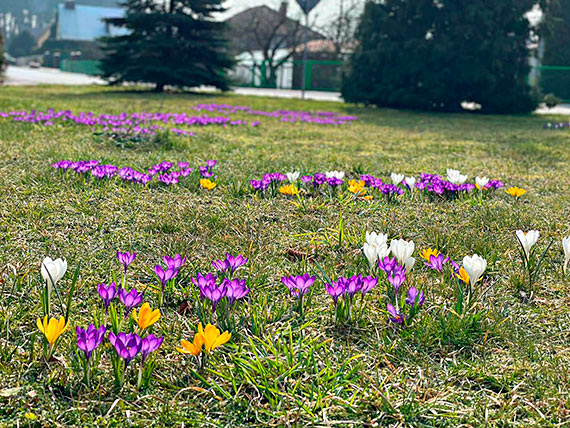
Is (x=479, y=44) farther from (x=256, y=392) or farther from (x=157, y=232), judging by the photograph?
(x=256, y=392)

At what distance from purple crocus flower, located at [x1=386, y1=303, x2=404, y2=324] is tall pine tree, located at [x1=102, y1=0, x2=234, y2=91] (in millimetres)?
20072

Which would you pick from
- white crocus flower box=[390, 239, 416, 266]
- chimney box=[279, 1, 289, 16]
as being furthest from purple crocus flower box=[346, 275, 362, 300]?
chimney box=[279, 1, 289, 16]

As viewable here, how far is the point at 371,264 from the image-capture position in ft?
7.06

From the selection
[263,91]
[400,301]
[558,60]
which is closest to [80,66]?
[263,91]

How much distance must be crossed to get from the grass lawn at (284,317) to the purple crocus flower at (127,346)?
11 cm

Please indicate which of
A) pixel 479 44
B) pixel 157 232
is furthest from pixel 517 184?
pixel 479 44

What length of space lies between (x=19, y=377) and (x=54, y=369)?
91mm

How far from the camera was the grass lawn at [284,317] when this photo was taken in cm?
146

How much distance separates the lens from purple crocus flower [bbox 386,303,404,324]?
6.13ft

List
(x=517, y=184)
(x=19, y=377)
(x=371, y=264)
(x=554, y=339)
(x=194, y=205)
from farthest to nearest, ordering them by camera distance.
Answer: (x=517, y=184) → (x=194, y=205) → (x=371, y=264) → (x=554, y=339) → (x=19, y=377)

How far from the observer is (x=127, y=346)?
4.83 ft

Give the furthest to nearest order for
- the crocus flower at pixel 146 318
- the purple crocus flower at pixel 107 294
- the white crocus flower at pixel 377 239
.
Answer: the white crocus flower at pixel 377 239
the purple crocus flower at pixel 107 294
the crocus flower at pixel 146 318

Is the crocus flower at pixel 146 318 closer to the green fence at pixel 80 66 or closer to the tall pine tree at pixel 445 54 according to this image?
the tall pine tree at pixel 445 54

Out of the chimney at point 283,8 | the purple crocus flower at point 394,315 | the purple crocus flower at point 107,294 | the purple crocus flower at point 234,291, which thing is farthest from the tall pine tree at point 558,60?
the purple crocus flower at point 107,294
